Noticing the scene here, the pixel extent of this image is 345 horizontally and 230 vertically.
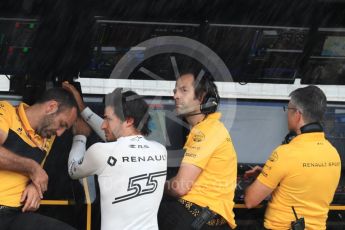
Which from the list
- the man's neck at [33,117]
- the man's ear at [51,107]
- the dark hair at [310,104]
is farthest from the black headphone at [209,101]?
the man's neck at [33,117]

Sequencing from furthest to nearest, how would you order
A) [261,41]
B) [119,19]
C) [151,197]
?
[261,41] < [119,19] < [151,197]

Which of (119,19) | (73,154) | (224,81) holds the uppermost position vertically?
(119,19)

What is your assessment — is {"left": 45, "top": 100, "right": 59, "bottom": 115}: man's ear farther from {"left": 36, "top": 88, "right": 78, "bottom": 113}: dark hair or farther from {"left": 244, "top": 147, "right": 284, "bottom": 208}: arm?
{"left": 244, "top": 147, "right": 284, "bottom": 208}: arm

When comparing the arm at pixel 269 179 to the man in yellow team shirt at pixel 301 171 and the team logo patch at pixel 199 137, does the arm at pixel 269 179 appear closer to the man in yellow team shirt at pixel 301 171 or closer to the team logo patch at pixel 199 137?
the man in yellow team shirt at pixel 301 171

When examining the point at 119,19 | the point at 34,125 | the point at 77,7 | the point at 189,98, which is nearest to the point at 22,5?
the point at 77,7

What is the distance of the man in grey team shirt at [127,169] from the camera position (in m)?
2.95

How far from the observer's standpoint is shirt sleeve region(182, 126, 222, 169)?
3160mm

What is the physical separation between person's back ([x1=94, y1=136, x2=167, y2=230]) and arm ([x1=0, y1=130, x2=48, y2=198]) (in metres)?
0.39

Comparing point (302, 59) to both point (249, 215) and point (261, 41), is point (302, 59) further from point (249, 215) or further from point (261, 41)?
point (249, 215)

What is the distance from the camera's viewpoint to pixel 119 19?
4.22 meters

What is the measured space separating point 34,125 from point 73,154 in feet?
0.91

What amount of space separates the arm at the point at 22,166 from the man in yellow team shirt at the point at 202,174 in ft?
2.31

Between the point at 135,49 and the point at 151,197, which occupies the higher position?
the point at 135,49

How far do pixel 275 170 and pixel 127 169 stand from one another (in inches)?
36.5
